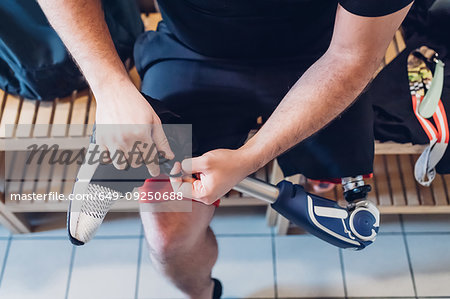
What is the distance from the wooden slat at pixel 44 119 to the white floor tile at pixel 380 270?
2.67 ft

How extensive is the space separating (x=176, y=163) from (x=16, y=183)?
0.62 meters

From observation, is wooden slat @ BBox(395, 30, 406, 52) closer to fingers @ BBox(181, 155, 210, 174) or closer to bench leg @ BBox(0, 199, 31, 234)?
fingers @ BBox(181, 155, 210, 174)

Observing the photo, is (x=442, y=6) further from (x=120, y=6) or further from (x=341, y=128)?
(x=120, y=6)

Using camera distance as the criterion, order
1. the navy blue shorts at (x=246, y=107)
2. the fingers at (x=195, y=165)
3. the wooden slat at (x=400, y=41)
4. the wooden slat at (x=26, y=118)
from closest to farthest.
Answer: the fingers at (x=195, y=165) < the navy blue shorts at (x=246, y=107) < the wooden slat at (x=26, y=118) < the wooden slat at (x=400, y=41)

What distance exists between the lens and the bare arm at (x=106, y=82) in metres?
0.74

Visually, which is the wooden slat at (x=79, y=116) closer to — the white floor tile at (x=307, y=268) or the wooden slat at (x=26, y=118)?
the wooden slat at (x=26, y=118)

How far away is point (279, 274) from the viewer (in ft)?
4.00

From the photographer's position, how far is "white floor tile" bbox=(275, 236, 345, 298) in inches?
47.3

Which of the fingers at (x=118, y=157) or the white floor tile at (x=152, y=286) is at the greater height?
the fingers at (x=118, y=157)

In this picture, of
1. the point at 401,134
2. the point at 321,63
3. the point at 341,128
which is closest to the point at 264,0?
the point at 321,63

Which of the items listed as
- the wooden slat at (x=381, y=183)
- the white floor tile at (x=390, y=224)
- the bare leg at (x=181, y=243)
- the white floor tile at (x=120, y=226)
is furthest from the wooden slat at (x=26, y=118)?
the white floor tile at (x=390, y=224)

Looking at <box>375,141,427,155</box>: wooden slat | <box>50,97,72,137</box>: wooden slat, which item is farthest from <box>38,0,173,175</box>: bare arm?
<box>375,141,427,155</box>: wooden slat

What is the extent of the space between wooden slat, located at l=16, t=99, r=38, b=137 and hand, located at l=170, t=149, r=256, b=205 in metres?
0.39

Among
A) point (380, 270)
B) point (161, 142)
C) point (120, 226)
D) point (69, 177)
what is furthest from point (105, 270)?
point (380, 270)
